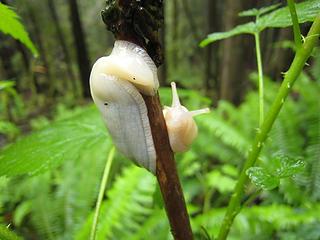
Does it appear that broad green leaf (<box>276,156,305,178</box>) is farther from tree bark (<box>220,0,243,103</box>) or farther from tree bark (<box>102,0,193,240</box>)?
tree bark (<box>220,0,243,103</box>)

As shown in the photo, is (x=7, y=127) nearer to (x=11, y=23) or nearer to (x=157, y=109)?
(x=11, y=23)

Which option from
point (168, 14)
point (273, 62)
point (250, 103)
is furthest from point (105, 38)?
point (250, 103)

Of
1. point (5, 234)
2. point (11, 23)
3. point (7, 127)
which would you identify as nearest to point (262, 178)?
point (5, 234)

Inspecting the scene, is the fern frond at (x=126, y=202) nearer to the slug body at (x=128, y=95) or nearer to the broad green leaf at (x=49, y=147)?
the broad green leaf at (x=49, y=147)

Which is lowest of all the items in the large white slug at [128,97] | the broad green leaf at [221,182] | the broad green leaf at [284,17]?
the broad green leaf at [221,182]

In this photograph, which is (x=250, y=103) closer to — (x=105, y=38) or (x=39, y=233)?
(x=39, y=233)

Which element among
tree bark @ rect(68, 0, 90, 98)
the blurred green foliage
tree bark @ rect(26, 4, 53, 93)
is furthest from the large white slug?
tree bark @ rect(26, 4, 53, 93)

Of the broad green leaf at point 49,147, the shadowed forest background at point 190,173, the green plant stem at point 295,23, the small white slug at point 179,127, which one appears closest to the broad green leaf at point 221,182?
the shadowed forest background at point 190,173
